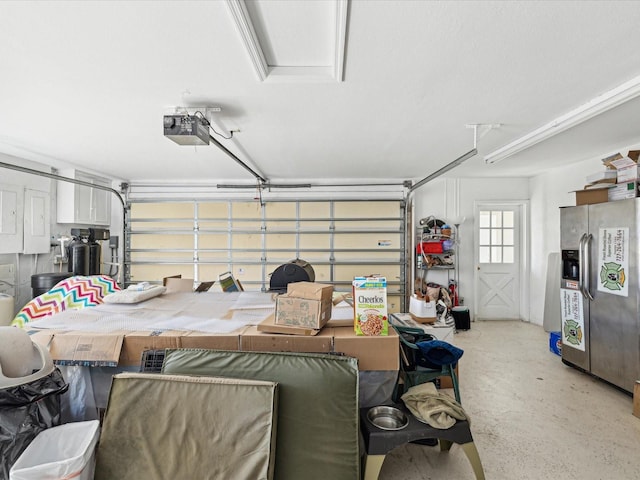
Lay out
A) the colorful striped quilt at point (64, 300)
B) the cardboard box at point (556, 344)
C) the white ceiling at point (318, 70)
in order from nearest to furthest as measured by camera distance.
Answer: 1. the white ceiling at point (318, 70)
2. the colorful striped quilt at point (64, 300)
3. the cardboard box at point (556, 344)

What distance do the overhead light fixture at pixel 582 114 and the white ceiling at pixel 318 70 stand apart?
9 cm

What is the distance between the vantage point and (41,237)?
4805 millimetres

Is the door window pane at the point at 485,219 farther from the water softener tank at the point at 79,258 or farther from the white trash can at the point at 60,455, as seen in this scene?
the water softener tank at the point at 79,258

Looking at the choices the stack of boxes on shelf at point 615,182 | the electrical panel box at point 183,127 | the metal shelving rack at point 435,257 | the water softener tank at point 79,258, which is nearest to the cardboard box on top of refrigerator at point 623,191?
the stack of boxes on shelf at point 615,182

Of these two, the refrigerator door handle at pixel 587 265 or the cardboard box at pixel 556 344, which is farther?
the cardboard box at pixel 556 344

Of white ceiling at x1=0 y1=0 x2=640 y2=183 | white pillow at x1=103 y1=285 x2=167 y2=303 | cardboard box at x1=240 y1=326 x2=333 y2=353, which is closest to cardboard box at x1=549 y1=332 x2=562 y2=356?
white ceiling at x1=0 y1=0 x2=640 y2=183

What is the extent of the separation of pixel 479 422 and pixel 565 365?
6.85 ft

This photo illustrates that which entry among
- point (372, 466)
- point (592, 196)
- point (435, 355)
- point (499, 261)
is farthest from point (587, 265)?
point (372, 466)

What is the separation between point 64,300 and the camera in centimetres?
366

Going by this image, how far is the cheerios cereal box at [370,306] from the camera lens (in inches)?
76.3

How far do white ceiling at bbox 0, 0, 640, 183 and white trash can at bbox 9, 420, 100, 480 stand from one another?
84.2 inches

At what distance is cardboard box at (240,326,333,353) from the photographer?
1905 millimetres

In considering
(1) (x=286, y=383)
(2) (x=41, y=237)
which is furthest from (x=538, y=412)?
(2) (x=41, y=237)

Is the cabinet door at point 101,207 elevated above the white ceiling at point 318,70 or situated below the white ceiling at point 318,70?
below
